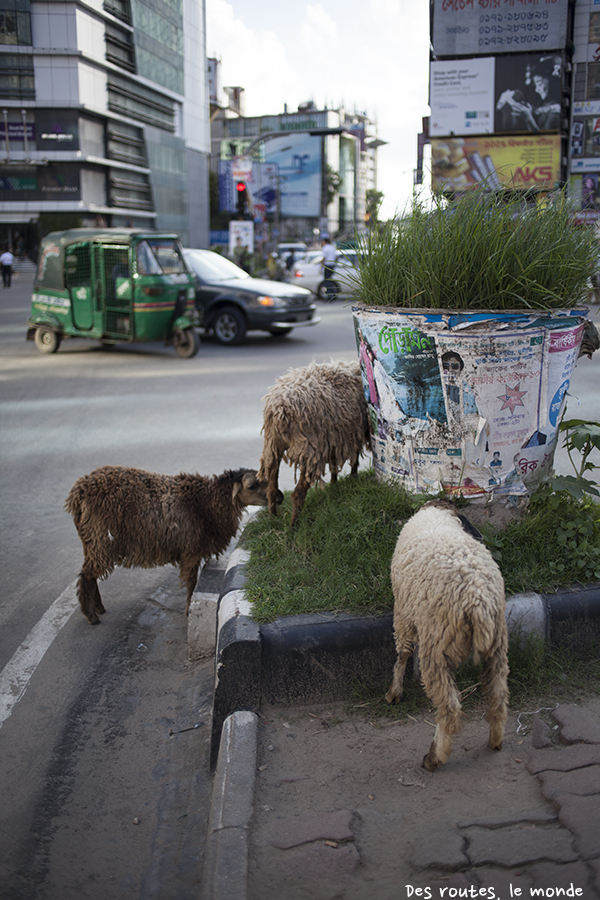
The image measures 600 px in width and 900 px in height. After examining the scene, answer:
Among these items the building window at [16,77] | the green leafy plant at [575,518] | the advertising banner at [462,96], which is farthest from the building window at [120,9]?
the green leafy plant at [575,518]

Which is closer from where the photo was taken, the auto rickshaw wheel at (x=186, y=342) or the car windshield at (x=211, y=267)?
the auto rickshaw wheel at (x=186, y=342)

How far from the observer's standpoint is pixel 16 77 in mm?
50938

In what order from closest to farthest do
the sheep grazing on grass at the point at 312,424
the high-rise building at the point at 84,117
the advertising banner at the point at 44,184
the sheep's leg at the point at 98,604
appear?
the sheep grazing on grass at the point at 312,424, the sheep's leg at the point at 98,604, the high-rise building at the point at 84,117, the advertising banner at the point at 44,184

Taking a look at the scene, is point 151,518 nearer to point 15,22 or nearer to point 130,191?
point 130,191

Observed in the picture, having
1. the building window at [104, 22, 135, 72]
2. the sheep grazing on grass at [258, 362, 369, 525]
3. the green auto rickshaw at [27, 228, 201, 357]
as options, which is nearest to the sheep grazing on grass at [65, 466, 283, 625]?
the sheep grazing on grass at [258, 362, 369, 525]

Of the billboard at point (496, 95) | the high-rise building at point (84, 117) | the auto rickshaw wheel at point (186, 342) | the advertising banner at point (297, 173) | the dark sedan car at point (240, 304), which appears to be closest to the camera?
the auto rickshaw wheel at point (186, 342)

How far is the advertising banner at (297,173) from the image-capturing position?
91.9m

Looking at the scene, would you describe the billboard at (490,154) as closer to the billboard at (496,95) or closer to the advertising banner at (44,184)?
the billboard at (496,95)

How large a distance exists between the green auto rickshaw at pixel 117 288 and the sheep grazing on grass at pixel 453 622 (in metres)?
10.9

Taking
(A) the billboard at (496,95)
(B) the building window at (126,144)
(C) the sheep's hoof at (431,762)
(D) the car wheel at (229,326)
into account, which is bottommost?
(C) the sheep's hoof at (431,762)

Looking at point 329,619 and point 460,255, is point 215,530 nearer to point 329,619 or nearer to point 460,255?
point 329,619

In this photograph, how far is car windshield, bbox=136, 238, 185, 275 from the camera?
12.5m

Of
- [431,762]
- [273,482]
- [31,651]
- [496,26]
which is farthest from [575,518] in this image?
[496,26]

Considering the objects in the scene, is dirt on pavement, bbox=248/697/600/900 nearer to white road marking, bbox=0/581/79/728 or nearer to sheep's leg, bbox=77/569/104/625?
white road marking, bbox=0/581/79/728
